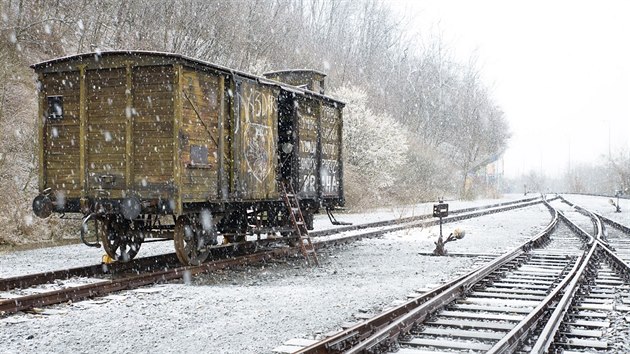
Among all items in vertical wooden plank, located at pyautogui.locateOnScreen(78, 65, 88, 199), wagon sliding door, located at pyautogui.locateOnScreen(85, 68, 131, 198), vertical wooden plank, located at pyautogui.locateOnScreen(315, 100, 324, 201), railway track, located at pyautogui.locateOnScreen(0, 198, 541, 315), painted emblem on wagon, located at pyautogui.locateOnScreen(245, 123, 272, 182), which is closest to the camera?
railway track, located at pyautogui.locateOnScreen(0, 198, 541, 315)

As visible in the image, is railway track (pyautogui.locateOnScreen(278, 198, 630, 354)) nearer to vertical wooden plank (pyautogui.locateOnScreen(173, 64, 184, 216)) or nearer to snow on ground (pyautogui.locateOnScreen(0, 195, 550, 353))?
snow on ground (pyautogui.locateOnScreen(0, 195, 550, 353))

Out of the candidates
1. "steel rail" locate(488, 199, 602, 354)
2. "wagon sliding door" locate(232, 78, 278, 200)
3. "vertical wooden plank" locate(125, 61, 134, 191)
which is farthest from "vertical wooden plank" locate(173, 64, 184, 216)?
"steel rail" locate(488, 199, 602, 354)

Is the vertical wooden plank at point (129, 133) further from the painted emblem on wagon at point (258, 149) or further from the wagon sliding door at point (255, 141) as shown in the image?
the painted emblem on wagon at point (258, 149)

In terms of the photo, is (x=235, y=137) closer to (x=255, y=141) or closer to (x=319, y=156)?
(x=255, y=141)

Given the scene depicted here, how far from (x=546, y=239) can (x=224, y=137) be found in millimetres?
10345

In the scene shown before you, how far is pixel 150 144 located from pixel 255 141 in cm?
224

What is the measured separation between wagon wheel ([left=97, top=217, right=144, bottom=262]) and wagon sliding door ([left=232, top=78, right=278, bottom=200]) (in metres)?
2.09

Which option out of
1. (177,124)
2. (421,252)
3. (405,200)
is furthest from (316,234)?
(405,200)

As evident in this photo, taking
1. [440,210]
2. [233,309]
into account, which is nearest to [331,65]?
[440,210]

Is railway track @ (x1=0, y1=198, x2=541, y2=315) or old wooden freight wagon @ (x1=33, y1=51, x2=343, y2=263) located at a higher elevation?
old wooden freight wagon @ (x1=33, y1=51, x2=343, y2=263)

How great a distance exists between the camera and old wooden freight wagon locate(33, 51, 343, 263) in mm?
9227

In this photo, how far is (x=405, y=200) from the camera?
3881cm

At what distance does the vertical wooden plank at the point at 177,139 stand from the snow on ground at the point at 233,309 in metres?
1.34

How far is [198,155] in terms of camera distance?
9.60 metres
